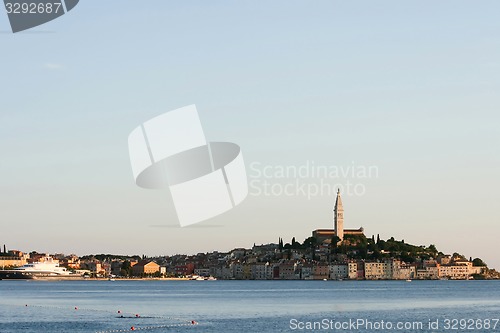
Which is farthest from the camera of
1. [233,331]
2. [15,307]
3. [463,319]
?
[15,307]

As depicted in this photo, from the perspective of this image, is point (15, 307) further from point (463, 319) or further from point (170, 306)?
point (463, 319)

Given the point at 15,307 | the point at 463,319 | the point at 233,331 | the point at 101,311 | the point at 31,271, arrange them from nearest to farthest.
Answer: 1. the point at 233,331
2. the point at 463,319
3. the point at 101,311
4. the point at 15,307
5. the point at 31,271

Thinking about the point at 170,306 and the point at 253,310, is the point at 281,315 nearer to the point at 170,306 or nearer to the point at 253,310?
the point at 253,310

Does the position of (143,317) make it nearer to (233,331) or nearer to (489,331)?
(233,331)

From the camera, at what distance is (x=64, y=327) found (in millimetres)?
53562

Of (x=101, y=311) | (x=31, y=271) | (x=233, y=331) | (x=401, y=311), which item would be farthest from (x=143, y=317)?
(x=31, y=271)

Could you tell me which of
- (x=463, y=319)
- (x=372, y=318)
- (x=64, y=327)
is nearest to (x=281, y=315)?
(x=372, y=318)

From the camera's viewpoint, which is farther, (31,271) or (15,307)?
(31,271)

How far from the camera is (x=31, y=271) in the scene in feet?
639

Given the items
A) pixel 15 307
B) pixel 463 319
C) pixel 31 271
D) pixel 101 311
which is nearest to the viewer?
pixel 463 319

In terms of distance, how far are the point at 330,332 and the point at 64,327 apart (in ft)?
46.0

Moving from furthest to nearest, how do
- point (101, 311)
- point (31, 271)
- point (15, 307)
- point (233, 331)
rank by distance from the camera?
point (31, 271), point (15, 307), point (101, 311), point (233, 331)

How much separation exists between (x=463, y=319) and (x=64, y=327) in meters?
24.1

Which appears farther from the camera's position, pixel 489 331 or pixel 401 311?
pixel 401 311
